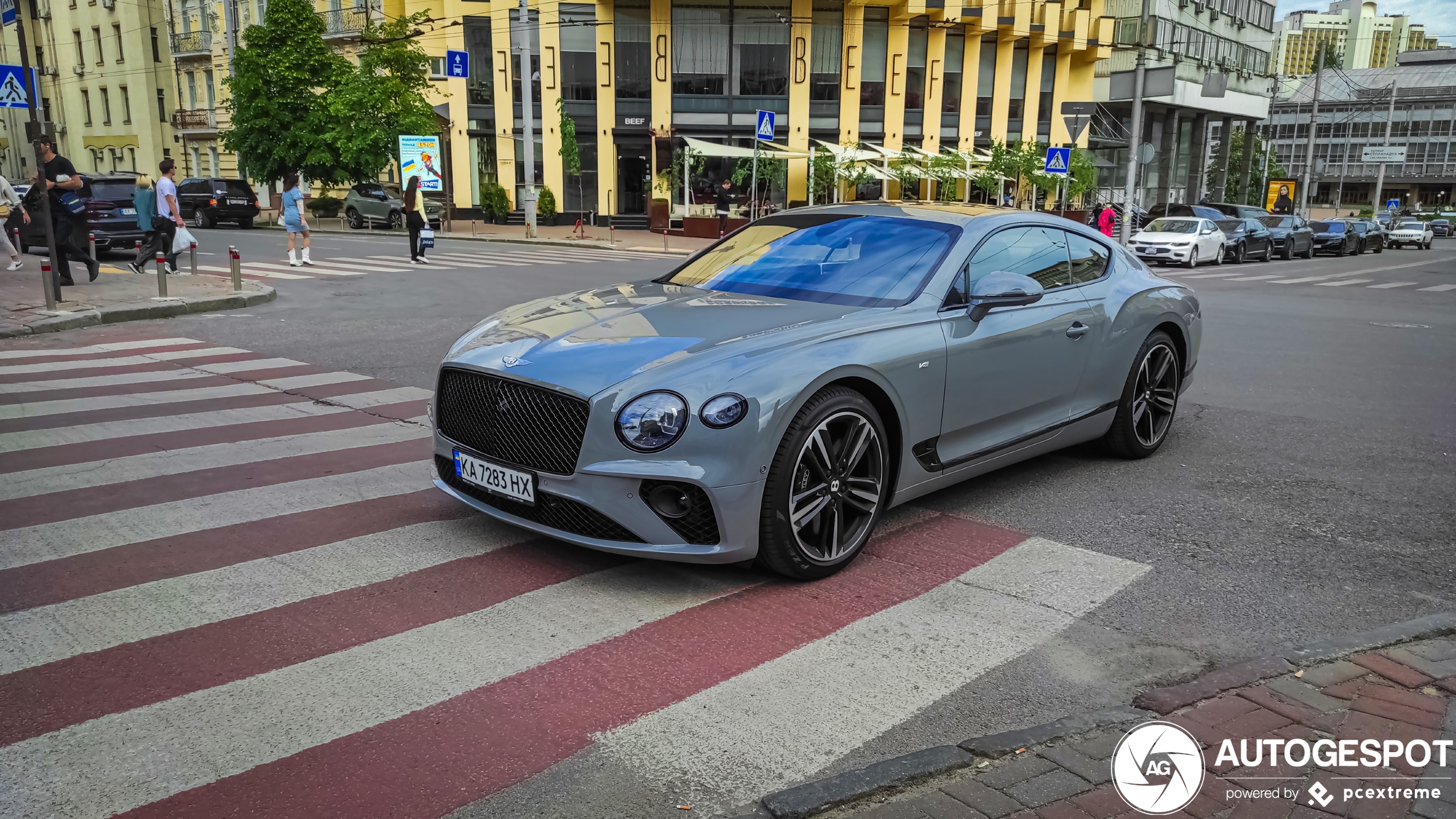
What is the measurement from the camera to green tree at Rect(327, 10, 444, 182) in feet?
113

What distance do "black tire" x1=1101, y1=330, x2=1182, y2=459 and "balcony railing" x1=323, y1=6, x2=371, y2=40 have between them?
4571 centimetres

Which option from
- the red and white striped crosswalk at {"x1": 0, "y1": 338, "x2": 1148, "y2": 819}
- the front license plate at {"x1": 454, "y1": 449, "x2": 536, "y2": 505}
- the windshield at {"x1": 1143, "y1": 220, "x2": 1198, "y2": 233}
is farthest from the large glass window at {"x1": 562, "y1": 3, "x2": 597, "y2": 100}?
the front license plate at {"x1": 454, "y1": 449, "x2": 536, "y2": 505}

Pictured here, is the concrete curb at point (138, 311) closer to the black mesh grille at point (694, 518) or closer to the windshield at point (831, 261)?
the windshield at point (831, 261)

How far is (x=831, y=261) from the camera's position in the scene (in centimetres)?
539

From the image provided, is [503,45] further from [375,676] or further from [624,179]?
[375,676]

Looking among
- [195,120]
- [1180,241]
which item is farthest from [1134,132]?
[195,120]

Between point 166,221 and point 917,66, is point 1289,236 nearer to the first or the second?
point 917,66

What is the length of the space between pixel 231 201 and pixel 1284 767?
3738 cm

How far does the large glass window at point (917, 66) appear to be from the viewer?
43.8m

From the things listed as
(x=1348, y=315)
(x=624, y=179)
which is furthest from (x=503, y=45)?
(x=1348, y=315)

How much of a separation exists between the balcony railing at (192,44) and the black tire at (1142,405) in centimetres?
5652

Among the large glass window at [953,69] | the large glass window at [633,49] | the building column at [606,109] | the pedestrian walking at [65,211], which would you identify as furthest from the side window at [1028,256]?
the large glass window at [953,69]

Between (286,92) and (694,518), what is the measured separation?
36.3 m

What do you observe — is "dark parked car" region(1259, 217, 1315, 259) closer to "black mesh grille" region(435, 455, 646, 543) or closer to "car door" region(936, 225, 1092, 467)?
"car door" region(936, 225, 1092, 467)
